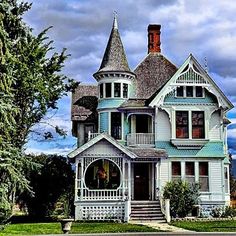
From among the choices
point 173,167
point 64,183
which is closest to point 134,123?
point 173,167

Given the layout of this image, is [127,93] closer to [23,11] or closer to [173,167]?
[173,167]

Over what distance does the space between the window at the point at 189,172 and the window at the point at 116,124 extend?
5.10m

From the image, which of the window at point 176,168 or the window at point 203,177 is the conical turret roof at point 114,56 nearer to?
the window at point 176,168

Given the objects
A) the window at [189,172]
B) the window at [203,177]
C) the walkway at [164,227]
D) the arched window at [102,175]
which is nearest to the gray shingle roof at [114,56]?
the arched window at [102,175]

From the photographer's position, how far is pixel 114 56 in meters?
34.2

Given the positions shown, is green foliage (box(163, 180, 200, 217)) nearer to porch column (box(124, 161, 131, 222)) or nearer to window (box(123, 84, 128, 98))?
porch column (box(124, 161, 131, 222))

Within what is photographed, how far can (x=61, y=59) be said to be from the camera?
30.9 m

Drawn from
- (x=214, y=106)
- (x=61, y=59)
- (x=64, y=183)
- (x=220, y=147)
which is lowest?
(x=64, y=183)

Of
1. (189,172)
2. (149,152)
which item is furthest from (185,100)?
(189,172)

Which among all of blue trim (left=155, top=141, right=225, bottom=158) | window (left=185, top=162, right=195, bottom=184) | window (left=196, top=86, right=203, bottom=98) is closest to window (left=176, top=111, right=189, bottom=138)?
blue trim (left=155, top=141, right=225, bottom=158)

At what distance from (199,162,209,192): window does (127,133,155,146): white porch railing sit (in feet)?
11.9

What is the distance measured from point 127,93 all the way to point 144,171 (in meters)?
5.43

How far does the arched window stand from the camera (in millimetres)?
32531

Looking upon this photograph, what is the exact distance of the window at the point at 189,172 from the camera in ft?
107
